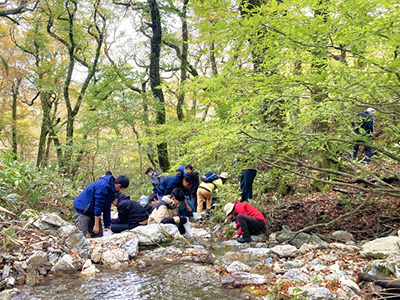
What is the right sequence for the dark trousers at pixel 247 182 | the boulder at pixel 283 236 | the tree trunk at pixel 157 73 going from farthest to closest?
the tree trunk at pixel 157 73
the dark trousers at pixel 247 182
the boulder at pixel 283 236

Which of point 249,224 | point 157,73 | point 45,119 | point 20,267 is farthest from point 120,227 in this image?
point 45,119

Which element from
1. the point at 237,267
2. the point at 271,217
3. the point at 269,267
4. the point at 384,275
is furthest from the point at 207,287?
the point at 271,217

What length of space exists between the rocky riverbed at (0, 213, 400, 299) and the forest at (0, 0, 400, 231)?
102 cm

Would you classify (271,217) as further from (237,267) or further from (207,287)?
(207,287)

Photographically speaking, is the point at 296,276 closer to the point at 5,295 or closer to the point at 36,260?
the point at 5,295

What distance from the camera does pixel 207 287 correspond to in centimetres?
385

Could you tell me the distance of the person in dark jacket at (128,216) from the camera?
6.63m

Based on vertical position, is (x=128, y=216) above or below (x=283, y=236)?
above

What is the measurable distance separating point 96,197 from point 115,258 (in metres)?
1.31

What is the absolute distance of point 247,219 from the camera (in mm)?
6176

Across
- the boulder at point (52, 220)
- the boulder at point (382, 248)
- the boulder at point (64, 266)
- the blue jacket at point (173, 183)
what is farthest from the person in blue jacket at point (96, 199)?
the boulder at point (382, 248)

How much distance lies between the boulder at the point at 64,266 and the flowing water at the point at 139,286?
0.53ft

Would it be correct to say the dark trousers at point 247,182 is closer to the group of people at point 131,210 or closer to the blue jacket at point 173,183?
the group of people at point 131,210

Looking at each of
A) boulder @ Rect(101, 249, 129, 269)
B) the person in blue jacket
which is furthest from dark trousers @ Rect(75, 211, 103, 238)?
boulder @ Rect(101, 249, 129, 269)
